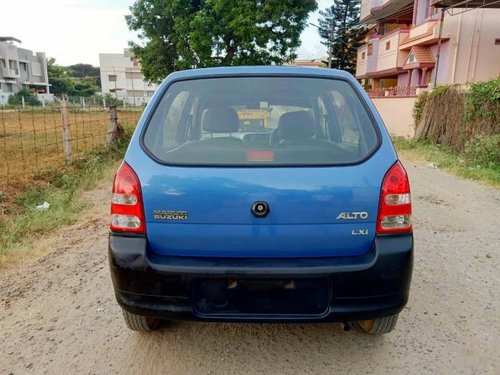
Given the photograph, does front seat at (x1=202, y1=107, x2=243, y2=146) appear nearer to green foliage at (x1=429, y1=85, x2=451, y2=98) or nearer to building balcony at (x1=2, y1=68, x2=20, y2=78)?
green foliage at (x1=429, y1=85, x2=451, y2=98)

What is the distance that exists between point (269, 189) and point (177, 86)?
2.98 ft

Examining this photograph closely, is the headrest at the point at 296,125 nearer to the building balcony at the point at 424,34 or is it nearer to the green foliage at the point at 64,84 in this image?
the building balcony at the point at 424,34

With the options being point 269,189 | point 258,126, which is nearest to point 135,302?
point 269,189

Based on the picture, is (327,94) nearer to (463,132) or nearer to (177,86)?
(177,86)

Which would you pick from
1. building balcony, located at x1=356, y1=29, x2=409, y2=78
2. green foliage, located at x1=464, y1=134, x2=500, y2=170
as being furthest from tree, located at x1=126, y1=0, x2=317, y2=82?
green foliage, located at x1=464, y1=134, x2=500, y2=170

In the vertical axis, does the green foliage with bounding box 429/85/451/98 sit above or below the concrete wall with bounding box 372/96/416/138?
above

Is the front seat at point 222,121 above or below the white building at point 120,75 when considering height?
below

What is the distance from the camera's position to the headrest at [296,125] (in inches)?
89.1

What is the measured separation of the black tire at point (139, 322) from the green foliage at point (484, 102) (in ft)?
A: 27.4

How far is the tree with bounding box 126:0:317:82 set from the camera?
61.3 feet

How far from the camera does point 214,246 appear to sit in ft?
6.29

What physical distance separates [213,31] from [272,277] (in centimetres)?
1897

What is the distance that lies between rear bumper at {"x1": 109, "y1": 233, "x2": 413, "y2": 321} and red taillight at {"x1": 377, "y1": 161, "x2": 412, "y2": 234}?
5 centimetres

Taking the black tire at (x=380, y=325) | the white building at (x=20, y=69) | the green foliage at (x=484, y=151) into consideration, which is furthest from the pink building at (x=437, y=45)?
the white building at (x=20, y=69)
